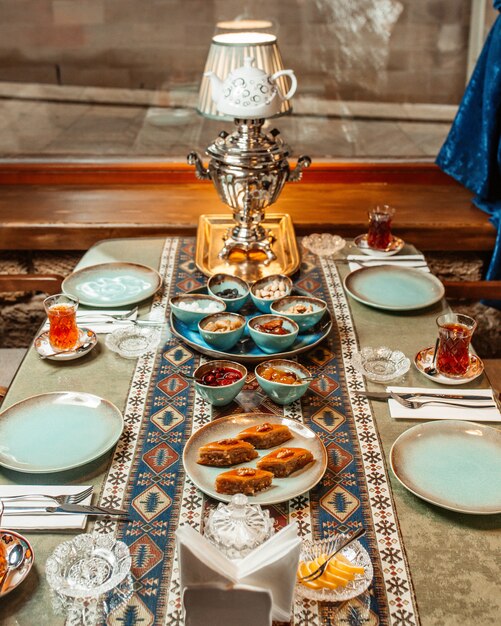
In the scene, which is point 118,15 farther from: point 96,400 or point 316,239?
point 96,400

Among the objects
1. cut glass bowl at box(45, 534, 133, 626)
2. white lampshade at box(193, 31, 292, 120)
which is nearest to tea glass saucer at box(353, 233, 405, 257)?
white lampshade at box(193, 31, 292, 120)

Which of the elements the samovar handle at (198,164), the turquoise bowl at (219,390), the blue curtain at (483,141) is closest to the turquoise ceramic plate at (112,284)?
the samovar handle at (198,164)

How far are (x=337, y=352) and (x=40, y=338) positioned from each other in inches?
29.5

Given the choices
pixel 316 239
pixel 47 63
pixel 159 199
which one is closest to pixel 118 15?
pixel 47 63

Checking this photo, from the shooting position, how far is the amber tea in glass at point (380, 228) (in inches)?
93.7

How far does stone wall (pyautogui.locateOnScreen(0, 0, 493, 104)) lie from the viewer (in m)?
3.36

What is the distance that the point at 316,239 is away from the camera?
96.8 inches

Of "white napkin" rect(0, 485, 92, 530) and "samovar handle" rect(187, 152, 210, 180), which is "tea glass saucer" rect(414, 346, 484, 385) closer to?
"white napkin" rect(0, 485, 92, 530)

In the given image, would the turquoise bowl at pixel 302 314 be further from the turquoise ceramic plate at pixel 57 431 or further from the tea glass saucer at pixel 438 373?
the turquoise ceramic plate at pixel 57 431

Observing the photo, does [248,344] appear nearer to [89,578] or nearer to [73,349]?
[73,349]

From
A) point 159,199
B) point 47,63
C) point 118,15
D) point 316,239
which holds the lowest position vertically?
point 159,199

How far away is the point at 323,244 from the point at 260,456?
1178 mm

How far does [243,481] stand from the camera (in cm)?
128

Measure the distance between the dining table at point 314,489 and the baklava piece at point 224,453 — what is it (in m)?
0.06
